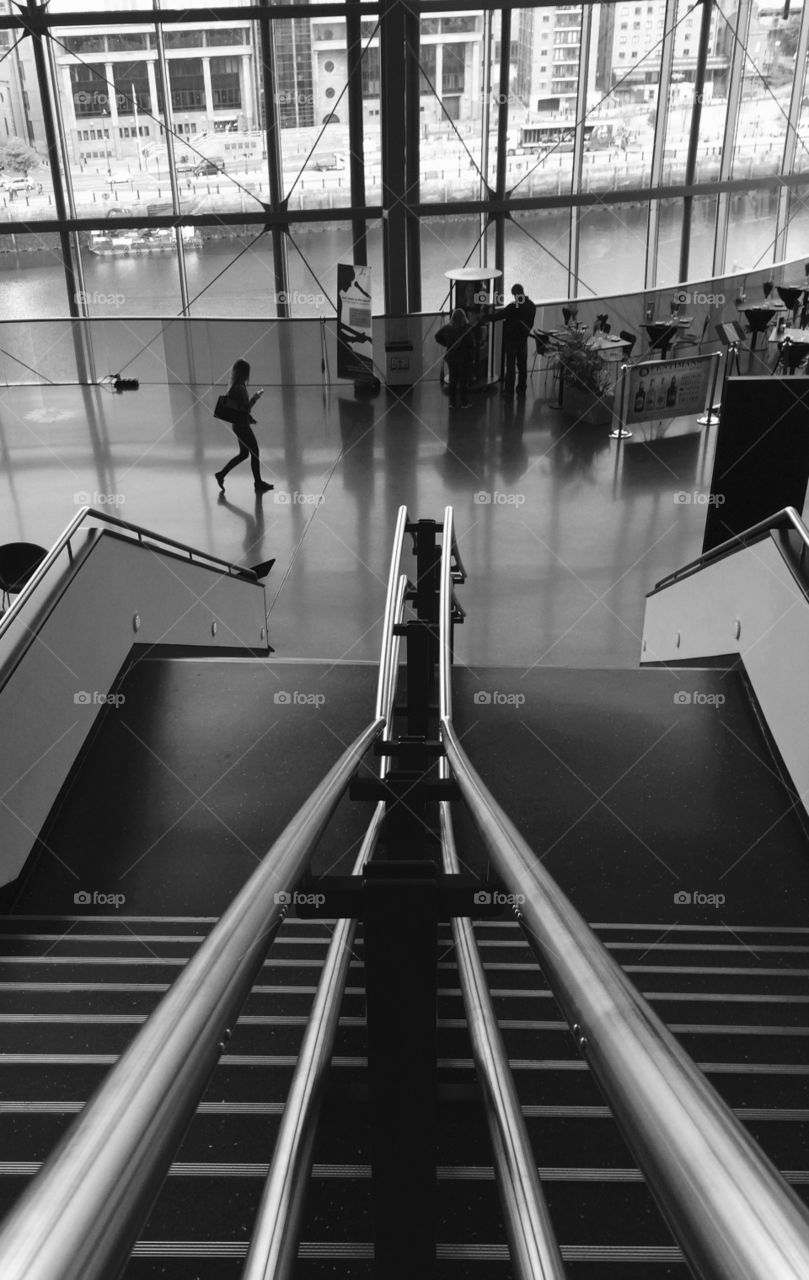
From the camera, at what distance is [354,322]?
12.8 meters

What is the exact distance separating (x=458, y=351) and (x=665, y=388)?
103 inches

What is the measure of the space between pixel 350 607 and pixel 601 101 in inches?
379

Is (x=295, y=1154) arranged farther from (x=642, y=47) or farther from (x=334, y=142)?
(x=642, y=47)

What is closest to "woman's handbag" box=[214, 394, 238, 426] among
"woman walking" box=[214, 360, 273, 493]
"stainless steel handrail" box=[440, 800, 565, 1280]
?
"woman walking" box=[214, 360, 273, 493]

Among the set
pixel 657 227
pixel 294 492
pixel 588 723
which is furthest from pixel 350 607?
pixel 657 227

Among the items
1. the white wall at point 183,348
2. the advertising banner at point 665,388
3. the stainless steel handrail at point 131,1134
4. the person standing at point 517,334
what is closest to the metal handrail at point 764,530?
the stainless steel handrail at point 131,1134

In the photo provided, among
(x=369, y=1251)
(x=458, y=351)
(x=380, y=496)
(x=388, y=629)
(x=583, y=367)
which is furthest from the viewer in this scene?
(x=458, y=351)

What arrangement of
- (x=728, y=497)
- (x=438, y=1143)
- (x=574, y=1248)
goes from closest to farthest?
(x=574, y=1248) → (x=438, y=1143) → (x=728, y=497)

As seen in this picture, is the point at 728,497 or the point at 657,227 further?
the point at 657,227

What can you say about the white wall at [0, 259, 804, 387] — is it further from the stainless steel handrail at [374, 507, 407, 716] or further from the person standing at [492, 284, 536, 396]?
the stainless steel handrail at [374, 507, 407, 716]

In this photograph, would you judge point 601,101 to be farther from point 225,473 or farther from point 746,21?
point 225,473

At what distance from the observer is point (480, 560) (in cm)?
863

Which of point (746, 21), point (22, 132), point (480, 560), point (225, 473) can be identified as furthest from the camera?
point (746, 21)

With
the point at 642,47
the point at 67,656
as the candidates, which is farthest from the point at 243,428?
the point at 642,47
